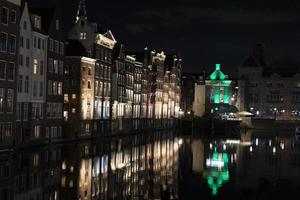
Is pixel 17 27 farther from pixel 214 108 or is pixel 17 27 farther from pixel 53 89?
pixel 214 108

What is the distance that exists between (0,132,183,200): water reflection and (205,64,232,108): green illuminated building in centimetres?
12129

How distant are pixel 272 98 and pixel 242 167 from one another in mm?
132613

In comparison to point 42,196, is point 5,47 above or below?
above

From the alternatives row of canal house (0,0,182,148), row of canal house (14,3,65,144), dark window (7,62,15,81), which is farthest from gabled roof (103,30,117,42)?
dark window (7,62,15,81)

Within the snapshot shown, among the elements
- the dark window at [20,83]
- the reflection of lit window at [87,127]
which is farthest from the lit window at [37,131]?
the reflection of lit window at [87,127]

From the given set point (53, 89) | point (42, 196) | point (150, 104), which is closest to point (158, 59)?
point (150, 104)

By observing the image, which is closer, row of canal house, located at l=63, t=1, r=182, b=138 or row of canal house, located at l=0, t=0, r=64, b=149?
row of canal house, located at l=0, t=0, r=64, b=149

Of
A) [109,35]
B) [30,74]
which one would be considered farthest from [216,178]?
[109,35]

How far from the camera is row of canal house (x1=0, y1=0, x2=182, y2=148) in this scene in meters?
65.5

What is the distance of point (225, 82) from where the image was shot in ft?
614

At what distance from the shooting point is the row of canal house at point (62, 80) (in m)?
65.5

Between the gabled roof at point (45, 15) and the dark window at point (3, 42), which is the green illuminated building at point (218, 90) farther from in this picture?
the dark window at point (3, 42)

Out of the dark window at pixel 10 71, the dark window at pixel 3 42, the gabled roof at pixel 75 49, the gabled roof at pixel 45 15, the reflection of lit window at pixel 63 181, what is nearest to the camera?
the reflection of lit window at pixel 63 181

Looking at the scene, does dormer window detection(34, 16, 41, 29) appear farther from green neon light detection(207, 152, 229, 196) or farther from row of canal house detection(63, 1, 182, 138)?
green neon light detection(207, 152, 229, 196)
